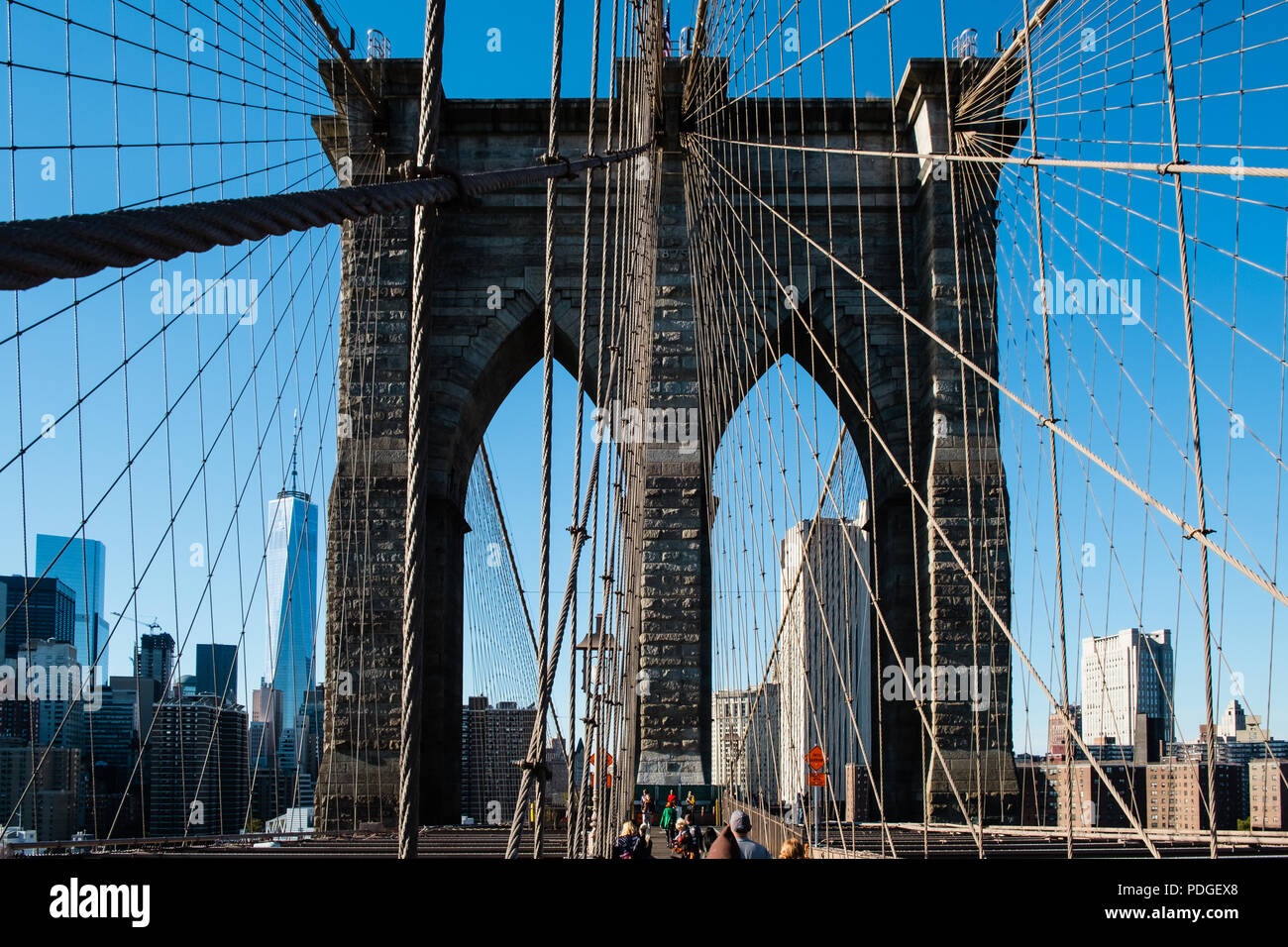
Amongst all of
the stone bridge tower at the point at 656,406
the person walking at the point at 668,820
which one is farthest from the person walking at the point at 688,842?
the stone bridge tower at the point at 656,406

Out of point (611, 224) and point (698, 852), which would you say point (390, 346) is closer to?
point (611, 224)

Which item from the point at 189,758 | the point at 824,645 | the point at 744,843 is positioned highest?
the point at 824,645

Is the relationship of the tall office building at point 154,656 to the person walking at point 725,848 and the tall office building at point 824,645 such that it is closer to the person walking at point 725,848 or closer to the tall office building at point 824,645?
the tall office building at point 824,645

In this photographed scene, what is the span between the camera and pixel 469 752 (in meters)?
52.2

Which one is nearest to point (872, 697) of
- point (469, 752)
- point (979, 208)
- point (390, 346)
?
point (979, 208)

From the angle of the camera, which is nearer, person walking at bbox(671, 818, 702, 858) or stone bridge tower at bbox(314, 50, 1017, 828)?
person walking at bbox(671, 818, 702, 858)

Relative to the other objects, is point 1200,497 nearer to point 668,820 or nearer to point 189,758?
point 668,820

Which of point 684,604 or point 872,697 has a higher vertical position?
point 684,604

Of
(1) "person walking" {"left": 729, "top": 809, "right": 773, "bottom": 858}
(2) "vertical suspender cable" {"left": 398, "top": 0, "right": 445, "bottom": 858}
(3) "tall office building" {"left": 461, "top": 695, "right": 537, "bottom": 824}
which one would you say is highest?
(2) "vertical suspender cable" {"left": 398, "top": 0, "right": 445, "bottom": 858}

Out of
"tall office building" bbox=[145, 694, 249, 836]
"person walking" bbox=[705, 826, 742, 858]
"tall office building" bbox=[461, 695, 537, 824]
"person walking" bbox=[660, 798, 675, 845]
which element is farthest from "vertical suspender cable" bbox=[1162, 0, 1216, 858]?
"tall office building" bbox=[461, 695, 537, 824]

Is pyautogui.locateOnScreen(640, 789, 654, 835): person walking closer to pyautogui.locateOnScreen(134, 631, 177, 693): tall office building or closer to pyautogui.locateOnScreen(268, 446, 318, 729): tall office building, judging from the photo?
pyautogui.locateOnScreen(268, 446, 318, 729): tall office building

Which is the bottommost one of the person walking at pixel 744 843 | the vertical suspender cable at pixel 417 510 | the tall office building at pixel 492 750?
the tall office building at pixel 492 750

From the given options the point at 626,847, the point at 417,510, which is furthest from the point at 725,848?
the point at 626,847

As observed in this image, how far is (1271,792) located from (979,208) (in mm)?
14339
